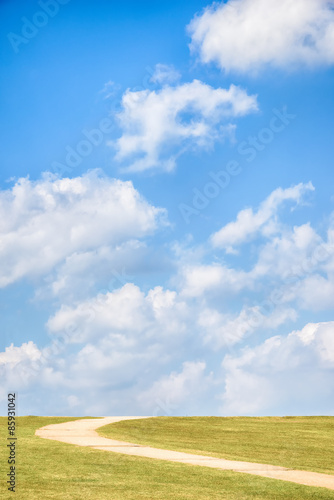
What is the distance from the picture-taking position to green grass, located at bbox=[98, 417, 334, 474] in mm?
20061

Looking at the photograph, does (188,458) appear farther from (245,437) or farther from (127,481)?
(245,437)

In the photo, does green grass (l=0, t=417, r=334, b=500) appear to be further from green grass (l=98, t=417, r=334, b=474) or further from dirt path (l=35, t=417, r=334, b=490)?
green grass (l=98, t=417, r=334, b=474)

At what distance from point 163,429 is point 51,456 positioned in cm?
1317

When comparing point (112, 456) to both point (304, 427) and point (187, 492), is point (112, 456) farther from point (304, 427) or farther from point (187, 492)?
point (304, 427)

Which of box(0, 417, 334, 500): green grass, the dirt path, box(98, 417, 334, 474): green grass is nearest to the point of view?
box(0, 417, 334, 500): green grass

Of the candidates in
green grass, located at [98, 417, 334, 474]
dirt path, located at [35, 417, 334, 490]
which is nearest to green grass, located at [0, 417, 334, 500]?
dirt path, located at [35, 417, 334, 490]

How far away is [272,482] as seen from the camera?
1363 cm

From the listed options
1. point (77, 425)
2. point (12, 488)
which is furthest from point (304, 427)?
point (12, 488)

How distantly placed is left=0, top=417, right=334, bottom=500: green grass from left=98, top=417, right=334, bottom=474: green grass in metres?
4.14

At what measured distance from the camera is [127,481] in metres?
13.0

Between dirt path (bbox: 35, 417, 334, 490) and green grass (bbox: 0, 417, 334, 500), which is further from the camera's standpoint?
dirt path (bbox: 35, 417, 334, 490)

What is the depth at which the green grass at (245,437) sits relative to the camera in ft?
65.8

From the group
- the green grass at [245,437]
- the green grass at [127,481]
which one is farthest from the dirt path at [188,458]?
the green grass at [245,437]

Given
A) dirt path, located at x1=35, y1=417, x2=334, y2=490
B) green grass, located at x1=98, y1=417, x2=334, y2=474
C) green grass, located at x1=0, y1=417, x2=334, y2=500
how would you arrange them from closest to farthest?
green grass, located at x1=0, y1=417, x2=334, y2=500 < dirt path, located at x1=35, y1=417, x2=334, y2=490 < green grass, located at x1=98, y1=417, x2=334, y2=474
